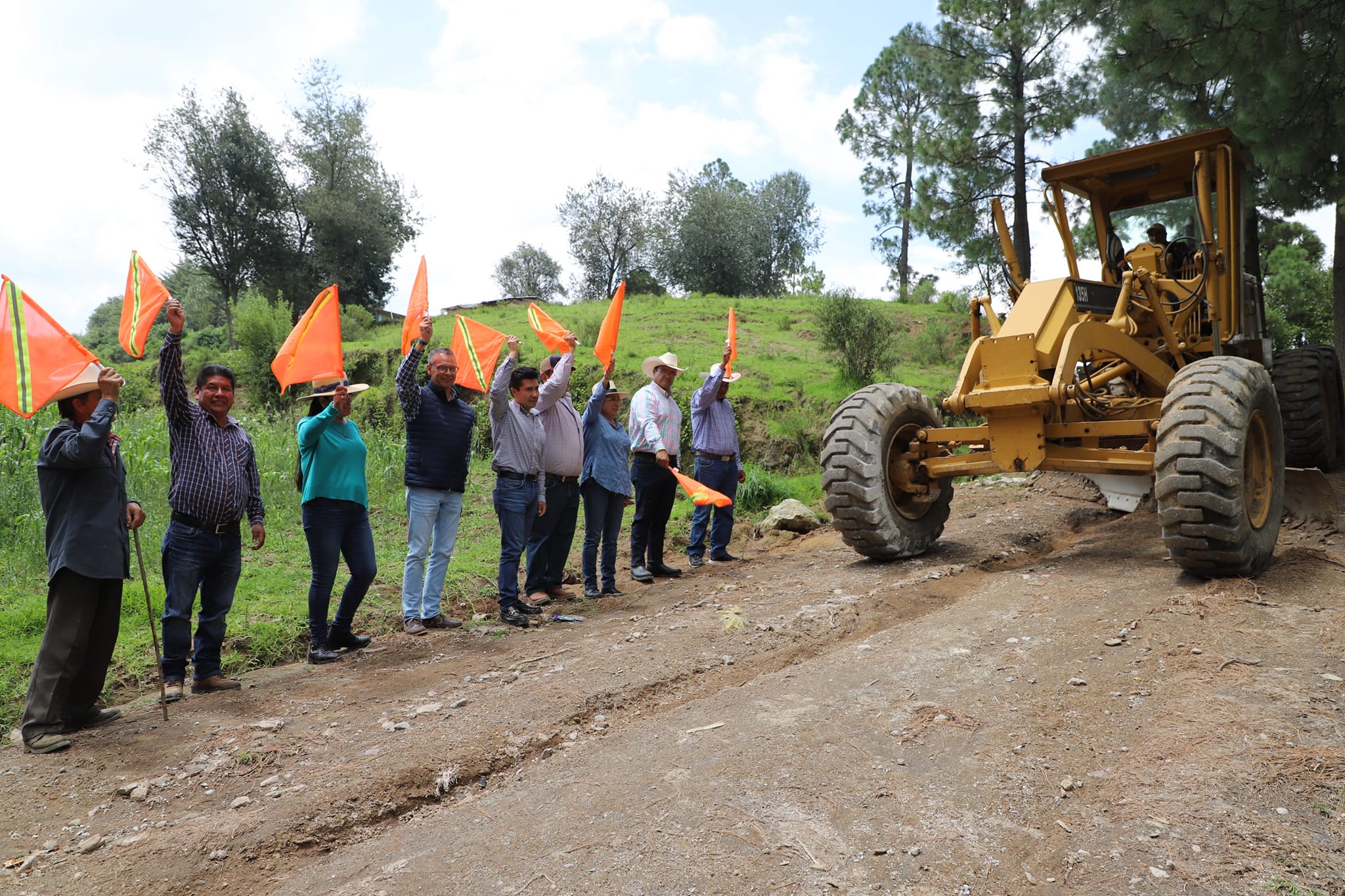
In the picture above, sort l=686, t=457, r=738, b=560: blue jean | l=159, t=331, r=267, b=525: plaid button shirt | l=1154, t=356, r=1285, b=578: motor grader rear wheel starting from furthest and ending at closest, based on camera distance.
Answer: l=686, t=457, r=738, b=560: blue jean < l=1154, t=356, r=1285, b=578: motor grader rear wheel < l=159, t=331, r=267, b=525: plaid button shirt

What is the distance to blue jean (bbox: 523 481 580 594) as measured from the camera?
678cm

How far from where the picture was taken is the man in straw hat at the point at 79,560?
4020 mm

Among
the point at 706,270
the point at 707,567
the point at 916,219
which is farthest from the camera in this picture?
the point at 706,270

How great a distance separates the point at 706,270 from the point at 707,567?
2256cm

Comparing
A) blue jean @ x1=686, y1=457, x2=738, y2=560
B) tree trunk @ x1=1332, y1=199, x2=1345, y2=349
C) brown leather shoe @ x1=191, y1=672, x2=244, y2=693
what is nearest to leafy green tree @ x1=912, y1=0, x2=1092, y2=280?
tree trunk @ x1=1332, y1=199, x2=1345, y2=349

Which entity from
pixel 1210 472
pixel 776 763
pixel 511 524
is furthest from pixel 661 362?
pixel 776 763

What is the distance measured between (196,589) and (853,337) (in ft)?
33.4

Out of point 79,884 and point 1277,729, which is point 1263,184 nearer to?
point 1277,729

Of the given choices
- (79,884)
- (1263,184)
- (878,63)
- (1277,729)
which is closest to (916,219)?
(1263,184)

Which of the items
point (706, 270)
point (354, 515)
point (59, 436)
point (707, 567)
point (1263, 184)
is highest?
point (706, 270)

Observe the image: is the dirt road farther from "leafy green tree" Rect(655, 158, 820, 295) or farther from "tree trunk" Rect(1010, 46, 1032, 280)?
"leafy green tree" Rect(655, 158, 820, 295)

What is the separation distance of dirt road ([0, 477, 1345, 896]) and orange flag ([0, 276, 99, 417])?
1592 mm

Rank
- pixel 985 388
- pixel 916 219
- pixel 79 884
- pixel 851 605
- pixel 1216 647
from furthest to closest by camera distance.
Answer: pixel 916 219
pixel 985 388
pixel 851 605
pixel 1216 647
pixel 79 884

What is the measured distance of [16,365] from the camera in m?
3.87
